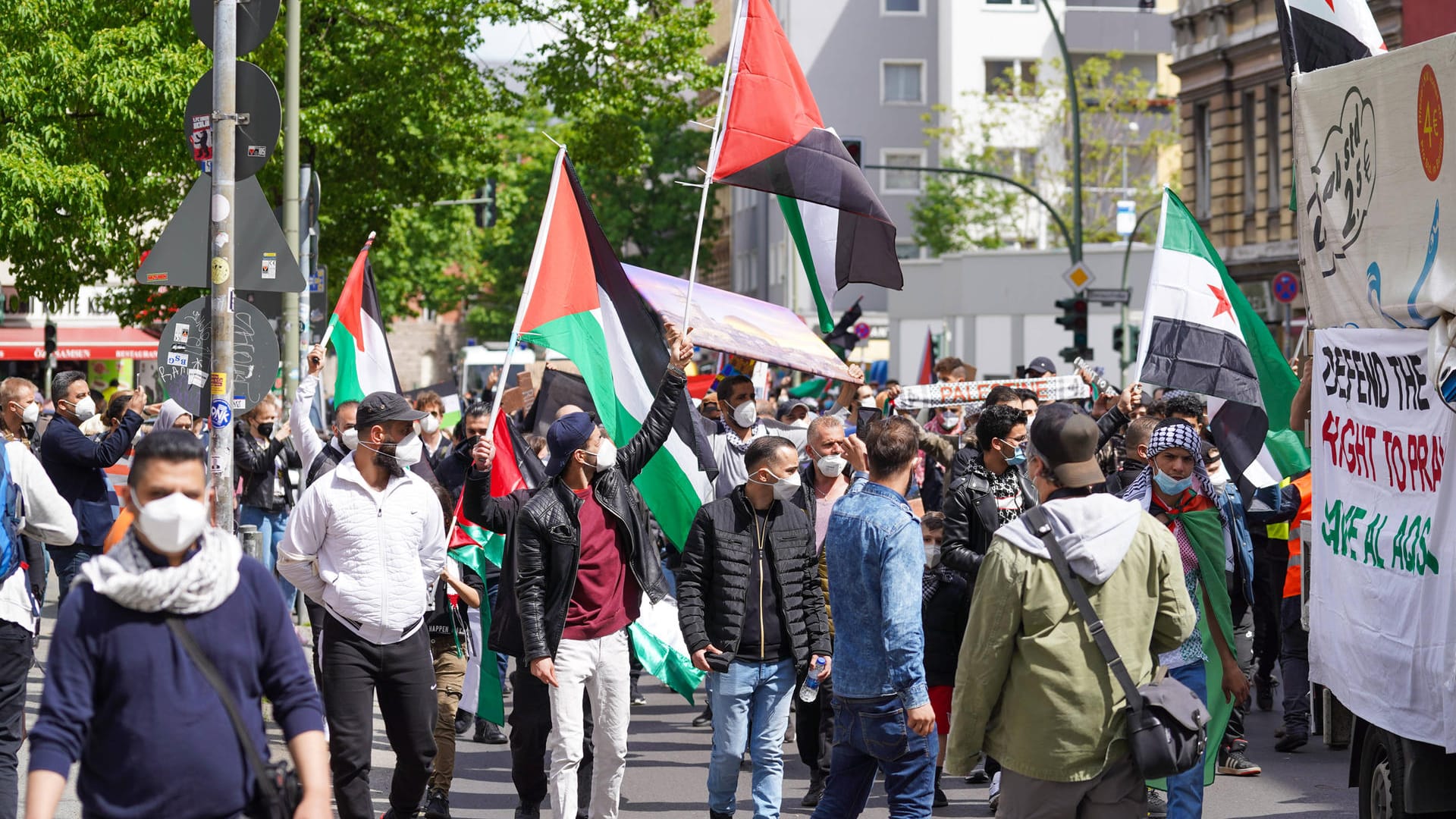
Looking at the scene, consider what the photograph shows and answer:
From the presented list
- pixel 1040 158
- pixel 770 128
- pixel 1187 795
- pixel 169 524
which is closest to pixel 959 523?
pixel 1187 795

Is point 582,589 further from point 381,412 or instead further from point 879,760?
point 879,760

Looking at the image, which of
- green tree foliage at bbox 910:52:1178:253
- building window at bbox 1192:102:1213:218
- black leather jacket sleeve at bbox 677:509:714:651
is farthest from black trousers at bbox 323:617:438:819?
green tree foliage at bbox 910:52:1178:253

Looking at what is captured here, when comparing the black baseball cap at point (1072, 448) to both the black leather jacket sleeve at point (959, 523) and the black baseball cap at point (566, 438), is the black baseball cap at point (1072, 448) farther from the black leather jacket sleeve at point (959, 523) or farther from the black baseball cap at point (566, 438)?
the black leather jacket sleeve at point (959, 523)

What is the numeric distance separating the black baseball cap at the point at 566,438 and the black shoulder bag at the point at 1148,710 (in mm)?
2797

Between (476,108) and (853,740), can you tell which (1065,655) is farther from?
(476,108)

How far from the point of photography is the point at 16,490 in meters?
6.97

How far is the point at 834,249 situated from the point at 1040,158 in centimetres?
4763

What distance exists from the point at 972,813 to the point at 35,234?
53.7 feet

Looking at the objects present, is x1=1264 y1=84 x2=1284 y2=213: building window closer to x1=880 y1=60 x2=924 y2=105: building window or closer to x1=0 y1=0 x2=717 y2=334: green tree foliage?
x1=0 y1=0 x2=717 y2=334: green tree foliage

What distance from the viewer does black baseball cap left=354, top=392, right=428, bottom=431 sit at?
22.6 feet

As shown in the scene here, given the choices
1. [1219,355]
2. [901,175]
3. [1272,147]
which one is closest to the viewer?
[1219,355]

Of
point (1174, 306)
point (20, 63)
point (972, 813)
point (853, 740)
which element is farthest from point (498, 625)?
point (20, 63)

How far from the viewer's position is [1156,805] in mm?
8328

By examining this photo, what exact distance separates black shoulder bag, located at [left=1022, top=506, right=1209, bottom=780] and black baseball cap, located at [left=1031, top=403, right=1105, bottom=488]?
0.18 m
